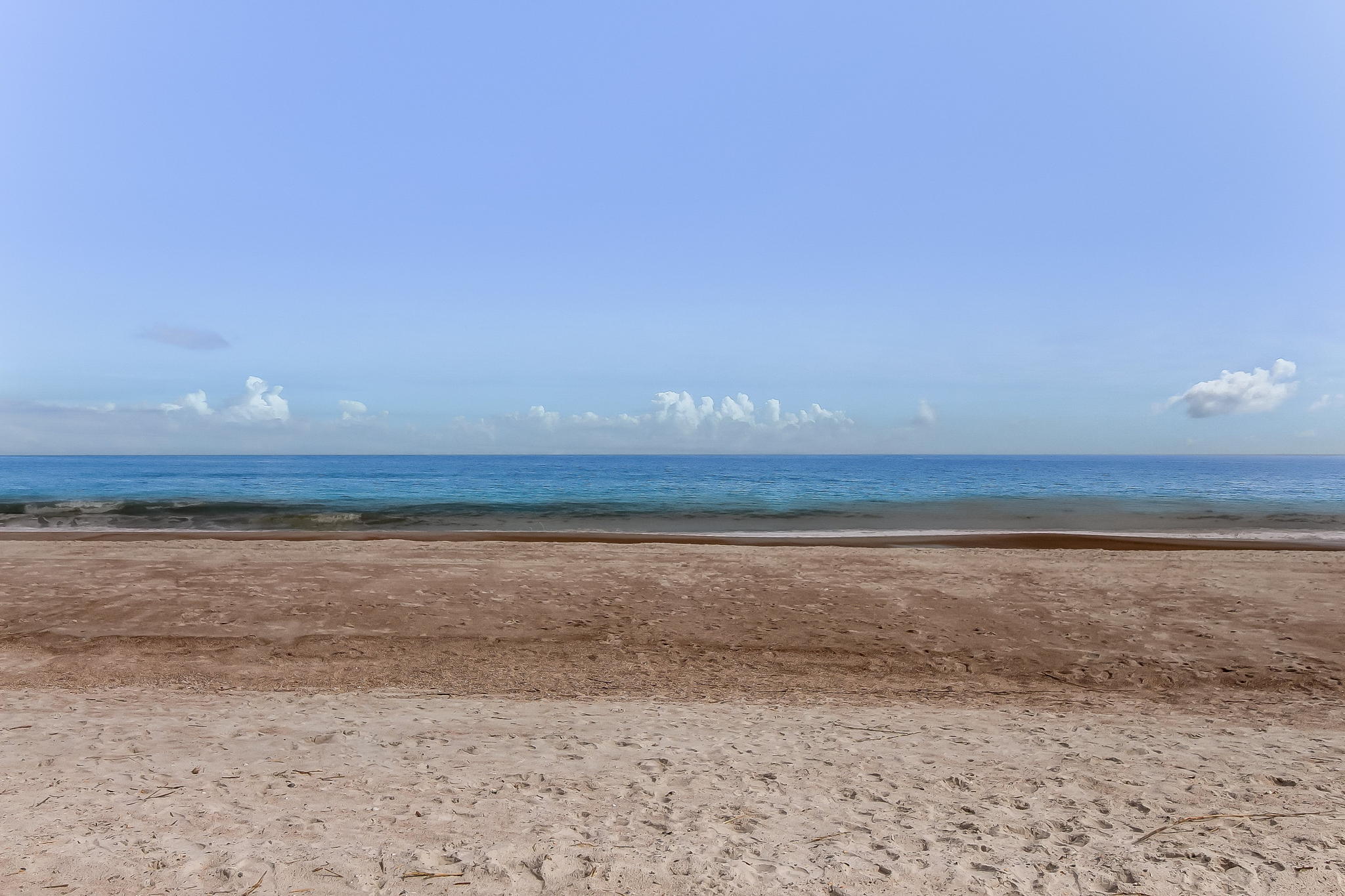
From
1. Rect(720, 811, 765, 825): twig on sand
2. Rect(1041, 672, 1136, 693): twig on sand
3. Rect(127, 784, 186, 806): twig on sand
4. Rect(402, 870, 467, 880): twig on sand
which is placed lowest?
Rect(1041, 672, 1136, 693): twig on sand

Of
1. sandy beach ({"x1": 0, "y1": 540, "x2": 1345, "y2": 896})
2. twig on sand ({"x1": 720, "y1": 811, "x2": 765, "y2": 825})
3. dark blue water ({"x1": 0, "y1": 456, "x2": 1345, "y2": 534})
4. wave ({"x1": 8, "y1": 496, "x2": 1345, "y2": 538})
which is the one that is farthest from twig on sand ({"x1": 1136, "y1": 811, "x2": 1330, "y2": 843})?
dark blue water ({"x1": 0, "y1": 456, "x2": 1345, "y2": 534})

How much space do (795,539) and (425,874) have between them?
22.7 m

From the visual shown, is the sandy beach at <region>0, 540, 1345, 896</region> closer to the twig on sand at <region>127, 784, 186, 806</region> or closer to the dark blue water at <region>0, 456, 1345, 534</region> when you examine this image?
the twig on sand at <region>127, 784, 186, 806</region>

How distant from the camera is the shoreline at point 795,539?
78.0 ft

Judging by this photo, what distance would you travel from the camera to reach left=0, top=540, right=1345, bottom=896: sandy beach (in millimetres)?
Answer: 4574

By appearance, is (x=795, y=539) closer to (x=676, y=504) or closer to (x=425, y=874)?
(x=676, y=504)

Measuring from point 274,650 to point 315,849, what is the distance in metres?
7.86

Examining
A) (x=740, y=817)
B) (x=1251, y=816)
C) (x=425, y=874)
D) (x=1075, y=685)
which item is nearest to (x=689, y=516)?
(x=1075, y=685)

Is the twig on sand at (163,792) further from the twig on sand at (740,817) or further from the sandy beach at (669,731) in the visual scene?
the twig on sand at (740,817)

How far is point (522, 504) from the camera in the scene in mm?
44062

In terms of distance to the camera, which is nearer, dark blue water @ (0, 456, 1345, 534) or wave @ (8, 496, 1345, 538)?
wave @ (8, 496, 1345, 538)

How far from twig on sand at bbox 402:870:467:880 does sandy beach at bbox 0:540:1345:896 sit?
0.06m

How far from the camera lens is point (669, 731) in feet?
24.5

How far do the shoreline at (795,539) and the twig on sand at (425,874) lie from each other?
59.8 feet
